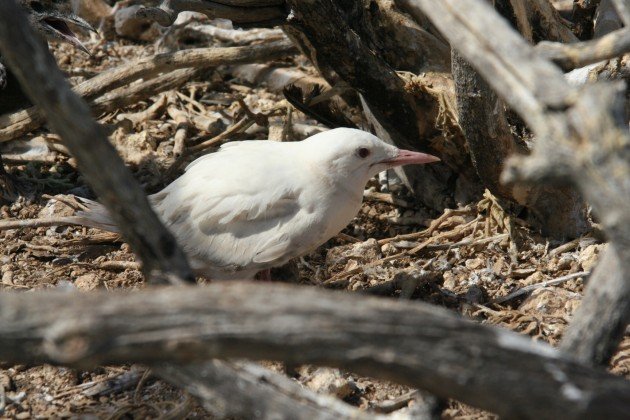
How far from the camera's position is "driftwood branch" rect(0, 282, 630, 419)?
227 centimetres

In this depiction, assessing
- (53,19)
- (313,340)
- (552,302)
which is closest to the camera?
(313,340)

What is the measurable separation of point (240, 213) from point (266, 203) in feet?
0.49

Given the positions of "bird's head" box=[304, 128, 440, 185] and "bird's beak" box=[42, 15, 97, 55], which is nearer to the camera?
"bird's head" box=[304, 128, 440, 185]

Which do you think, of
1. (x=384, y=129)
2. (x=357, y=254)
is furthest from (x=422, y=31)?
(x=357, y=254)

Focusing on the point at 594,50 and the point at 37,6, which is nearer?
the point at 594,50

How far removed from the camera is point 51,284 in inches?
185

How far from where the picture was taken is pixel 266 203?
13.9 feet

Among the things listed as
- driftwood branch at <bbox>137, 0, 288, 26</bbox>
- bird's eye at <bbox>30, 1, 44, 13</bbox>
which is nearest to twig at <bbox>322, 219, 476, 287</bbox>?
driftwood branch at <bbox>137, 0, 288, 26</bbox>

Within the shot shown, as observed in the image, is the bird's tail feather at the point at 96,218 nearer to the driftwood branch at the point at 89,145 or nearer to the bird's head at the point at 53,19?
the driftwood branch at the point at 89,145

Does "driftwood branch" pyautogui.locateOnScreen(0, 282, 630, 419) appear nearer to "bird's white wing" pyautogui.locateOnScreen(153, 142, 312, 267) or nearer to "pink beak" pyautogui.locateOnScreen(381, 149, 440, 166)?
"bird's white wing" pyautogui.locateOnScreen(153, 142, 312, 267)

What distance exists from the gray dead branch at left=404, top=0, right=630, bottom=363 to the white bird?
1.69m

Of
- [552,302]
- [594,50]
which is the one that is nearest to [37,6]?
[552,302]

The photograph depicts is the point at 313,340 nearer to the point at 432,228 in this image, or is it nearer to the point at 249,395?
the point at 249,395

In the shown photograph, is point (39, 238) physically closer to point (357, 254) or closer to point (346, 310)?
point (357, 254)
